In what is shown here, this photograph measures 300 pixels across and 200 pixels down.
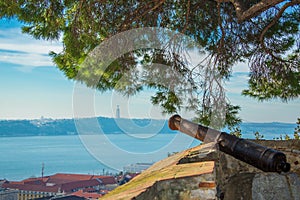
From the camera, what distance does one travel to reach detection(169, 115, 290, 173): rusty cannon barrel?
104 inches

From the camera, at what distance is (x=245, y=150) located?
2.79 meters

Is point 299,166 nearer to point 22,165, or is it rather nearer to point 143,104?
point 143,104

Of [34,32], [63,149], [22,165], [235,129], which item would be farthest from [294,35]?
[63,149]

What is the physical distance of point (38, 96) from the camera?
130 ft

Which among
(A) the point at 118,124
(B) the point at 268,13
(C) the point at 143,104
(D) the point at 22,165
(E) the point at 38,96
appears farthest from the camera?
(D) the point at 22,165

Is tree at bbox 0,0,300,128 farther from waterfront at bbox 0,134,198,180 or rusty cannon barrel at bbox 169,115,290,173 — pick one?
waterfront at bbox 0,134,198,180

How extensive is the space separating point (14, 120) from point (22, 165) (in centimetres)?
1973

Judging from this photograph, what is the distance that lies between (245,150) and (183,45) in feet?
8.15

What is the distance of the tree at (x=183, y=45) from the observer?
15.0 feet

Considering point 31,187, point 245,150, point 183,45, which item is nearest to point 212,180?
point 245,150

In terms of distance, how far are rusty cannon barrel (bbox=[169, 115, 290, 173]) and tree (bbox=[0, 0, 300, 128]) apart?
5.74 feet

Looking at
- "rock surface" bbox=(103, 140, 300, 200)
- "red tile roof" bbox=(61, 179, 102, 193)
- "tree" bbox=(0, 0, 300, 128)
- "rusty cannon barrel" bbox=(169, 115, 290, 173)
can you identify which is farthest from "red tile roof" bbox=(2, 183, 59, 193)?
"rock surface" bbox=(103, 140, 300, 200)

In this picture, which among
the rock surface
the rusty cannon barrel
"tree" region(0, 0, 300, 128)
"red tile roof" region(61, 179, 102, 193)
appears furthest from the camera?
"red tile roof" region(61, 179, 102, 193)

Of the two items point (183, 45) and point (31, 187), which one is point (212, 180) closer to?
point (183, 45)
